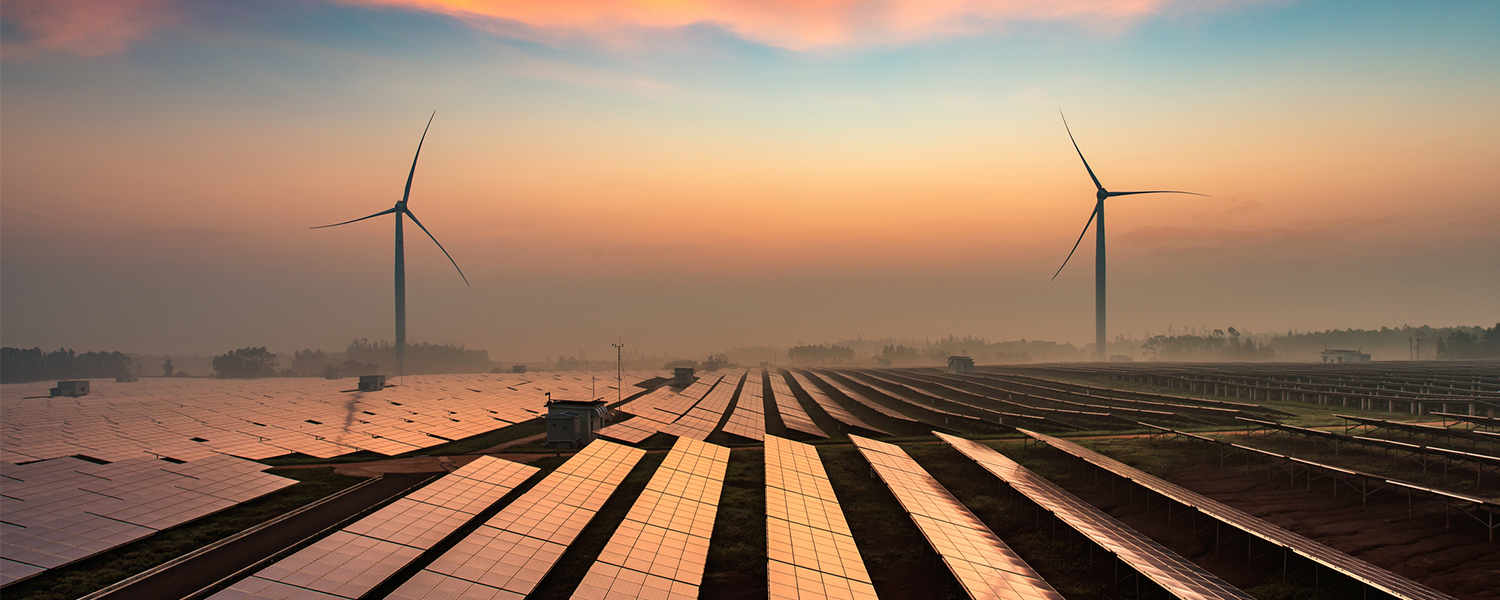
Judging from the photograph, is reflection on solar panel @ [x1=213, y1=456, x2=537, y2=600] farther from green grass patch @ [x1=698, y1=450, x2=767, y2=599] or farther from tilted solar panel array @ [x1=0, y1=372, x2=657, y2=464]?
tilted solar panel array @ [x1=0, y1=372, x2=657, y2=464]

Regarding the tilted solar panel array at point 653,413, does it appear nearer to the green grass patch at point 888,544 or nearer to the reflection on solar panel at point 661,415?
the reflection on solar panel at point 661,415

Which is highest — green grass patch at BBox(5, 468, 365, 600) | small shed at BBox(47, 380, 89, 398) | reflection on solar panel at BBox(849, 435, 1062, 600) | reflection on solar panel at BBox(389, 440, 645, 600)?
reflection on solar panel at BBox(389, 440, 645, 600)

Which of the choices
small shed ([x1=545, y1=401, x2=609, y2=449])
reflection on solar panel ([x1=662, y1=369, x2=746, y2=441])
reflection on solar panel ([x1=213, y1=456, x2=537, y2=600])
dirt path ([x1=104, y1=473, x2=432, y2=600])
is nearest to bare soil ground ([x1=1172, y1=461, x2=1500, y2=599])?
reflection on solar panel ([x1=662, y1=369, x2=746, y2=441])

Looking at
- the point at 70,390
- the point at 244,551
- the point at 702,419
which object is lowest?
the point at 70,390

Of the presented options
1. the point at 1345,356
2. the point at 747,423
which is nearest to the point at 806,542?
the point at 747,423

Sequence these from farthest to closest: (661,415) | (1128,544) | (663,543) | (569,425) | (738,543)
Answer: (661,415), (569,425), (738,543), (1128,544), (663,543)

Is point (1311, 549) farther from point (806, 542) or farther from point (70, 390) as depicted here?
point (70, 390)
